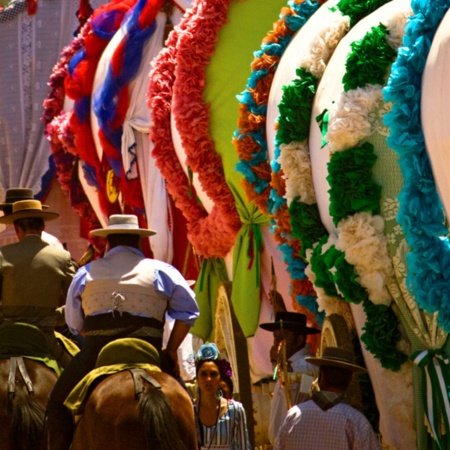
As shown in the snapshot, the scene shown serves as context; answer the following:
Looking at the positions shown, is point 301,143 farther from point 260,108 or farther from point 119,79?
point 119,79

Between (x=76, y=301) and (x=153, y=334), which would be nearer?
(x=153, y=334)

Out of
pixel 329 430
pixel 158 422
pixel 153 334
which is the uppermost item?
pixel 153 334

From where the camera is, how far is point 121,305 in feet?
24.9

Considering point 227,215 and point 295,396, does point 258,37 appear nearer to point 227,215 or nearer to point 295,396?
point 227,215

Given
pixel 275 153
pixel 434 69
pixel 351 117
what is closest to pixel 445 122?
pixel 434 69

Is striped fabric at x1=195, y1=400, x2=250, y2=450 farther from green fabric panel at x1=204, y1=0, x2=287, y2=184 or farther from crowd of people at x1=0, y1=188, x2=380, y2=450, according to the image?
green fabric panel at x1=204, y1=0, x2=287, y2=184

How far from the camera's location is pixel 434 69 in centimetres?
712

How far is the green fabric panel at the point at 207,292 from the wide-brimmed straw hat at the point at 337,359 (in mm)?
3292

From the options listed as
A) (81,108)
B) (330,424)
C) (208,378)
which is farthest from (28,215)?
(81,108)

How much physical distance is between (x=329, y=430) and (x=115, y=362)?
115cm

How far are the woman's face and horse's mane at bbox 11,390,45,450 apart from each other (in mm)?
910

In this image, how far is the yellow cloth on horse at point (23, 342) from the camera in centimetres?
827

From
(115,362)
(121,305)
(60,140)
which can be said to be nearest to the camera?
(115,362)

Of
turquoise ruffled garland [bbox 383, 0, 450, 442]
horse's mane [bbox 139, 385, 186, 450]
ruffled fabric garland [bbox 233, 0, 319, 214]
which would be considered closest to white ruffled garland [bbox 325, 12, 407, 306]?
turquoise ruffled garland [bbox 383, 0, 450, 442]
